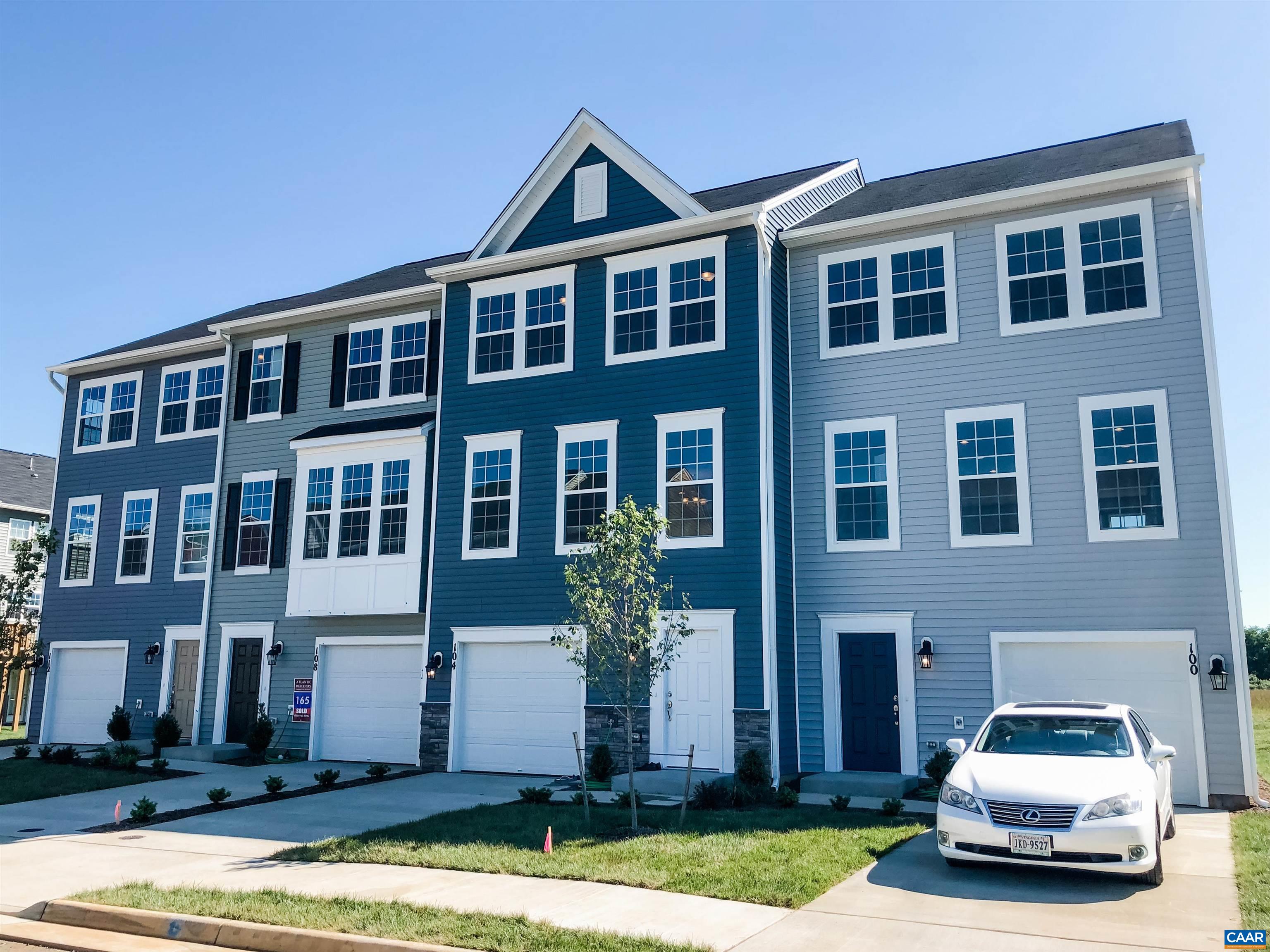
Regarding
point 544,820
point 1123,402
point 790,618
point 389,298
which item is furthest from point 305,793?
point 1123,402

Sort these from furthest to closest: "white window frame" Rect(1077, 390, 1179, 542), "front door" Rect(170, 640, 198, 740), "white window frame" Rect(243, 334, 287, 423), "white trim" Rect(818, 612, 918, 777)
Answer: "white window frame" Rect(243, 334, 287, 423), "front door" Rect(170, 640, 198, 740), "white trim" Rect(818, 612, 918, 777), "white window frame" Rect(1077, 390, 1179, 542)

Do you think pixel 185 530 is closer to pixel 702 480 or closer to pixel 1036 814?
pixel 702 480

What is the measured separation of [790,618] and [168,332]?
18.6m

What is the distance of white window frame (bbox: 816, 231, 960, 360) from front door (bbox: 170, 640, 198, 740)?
49.2 ft

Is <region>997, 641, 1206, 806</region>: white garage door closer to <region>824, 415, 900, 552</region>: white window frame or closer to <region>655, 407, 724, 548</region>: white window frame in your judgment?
<region>824, 415, 900, 552</region>: white window frame

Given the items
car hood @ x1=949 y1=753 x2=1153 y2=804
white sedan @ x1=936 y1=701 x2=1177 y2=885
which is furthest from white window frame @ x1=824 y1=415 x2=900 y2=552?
car hood @ x1=949 y1=753 x2=1153 y2=804

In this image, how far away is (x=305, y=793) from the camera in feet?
50.6

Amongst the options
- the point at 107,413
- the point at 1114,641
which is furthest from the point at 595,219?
the point at 107,413

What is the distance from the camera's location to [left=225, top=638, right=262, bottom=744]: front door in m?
21.1

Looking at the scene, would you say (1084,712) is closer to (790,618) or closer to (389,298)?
(790,618)

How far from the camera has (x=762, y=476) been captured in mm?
16016

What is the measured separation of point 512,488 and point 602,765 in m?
5.33

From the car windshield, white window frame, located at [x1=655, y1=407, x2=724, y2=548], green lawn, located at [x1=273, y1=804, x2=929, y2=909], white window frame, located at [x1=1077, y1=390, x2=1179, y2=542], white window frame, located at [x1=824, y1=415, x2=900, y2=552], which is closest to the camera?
green lawn, located at [x1=273, y1=804, x2=929, y2=909]

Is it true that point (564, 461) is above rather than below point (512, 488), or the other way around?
above
